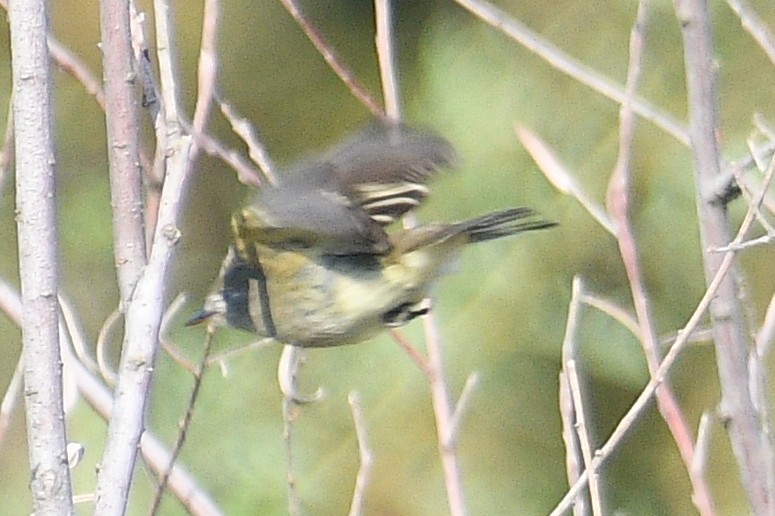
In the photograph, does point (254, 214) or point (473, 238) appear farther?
point (473, 238)

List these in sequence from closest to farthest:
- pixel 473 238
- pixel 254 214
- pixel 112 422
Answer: pixel 112 422, pixel 254 214, pixel 473 238

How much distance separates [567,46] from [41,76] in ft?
6.98

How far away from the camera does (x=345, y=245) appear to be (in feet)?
4.03

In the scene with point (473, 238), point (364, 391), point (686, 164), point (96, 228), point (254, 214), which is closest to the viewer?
point (254, 214)

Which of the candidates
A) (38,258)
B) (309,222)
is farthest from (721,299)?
(38,258)

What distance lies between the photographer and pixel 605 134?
269 cm

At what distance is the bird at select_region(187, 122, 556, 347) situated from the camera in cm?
115

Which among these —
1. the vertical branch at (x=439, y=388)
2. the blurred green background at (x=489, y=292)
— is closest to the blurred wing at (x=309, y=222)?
the vertical branch at (x=439, y=388)

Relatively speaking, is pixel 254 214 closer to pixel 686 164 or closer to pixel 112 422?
pixel 112 422

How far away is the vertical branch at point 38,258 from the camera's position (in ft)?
2.30

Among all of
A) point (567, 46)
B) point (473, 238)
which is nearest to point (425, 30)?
point (567, 46)

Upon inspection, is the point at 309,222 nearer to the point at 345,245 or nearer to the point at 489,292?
the point at 345,245

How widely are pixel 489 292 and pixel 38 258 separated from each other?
2042 mm

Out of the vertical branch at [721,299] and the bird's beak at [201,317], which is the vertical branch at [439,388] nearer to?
the bird's beak at [201,317]
